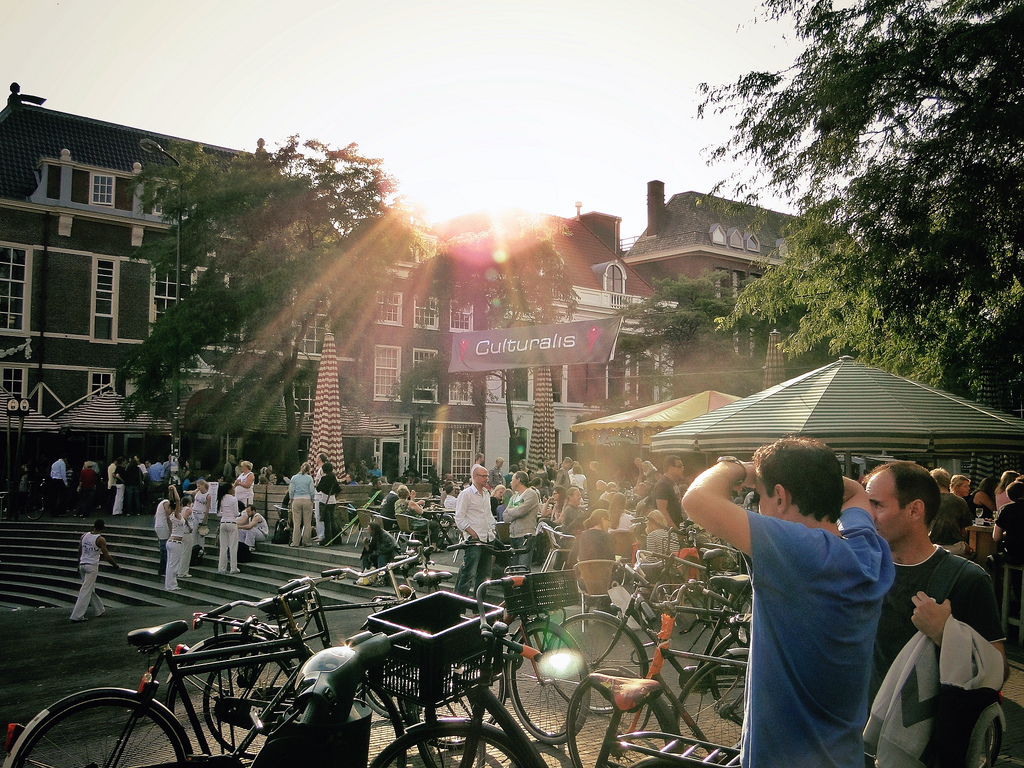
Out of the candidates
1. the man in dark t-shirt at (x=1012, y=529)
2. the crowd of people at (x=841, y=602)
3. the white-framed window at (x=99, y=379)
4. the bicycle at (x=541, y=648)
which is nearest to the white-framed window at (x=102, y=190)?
the white-framed window at (x=99, y=379)

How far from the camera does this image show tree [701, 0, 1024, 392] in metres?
11.1

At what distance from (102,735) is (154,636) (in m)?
0.50

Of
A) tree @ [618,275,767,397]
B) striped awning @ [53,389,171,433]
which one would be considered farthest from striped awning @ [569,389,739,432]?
tree @ [618,275,767,397]

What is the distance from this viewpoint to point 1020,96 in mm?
10977

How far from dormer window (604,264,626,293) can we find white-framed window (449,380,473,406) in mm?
12628

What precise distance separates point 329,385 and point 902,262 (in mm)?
15826

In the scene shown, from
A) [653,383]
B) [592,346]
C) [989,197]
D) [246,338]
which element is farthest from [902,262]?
[653,383]

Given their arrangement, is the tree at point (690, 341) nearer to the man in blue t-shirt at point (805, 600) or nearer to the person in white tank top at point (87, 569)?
the person in white tank top at point (87, 569)

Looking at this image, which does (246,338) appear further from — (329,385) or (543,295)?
(543,295)

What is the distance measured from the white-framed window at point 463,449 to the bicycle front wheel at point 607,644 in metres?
37.2

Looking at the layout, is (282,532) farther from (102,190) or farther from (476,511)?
(102,190)

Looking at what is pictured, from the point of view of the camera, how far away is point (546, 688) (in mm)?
5840

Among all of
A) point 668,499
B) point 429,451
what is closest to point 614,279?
point 429,451

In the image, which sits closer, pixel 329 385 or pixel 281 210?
pixel 329 385
